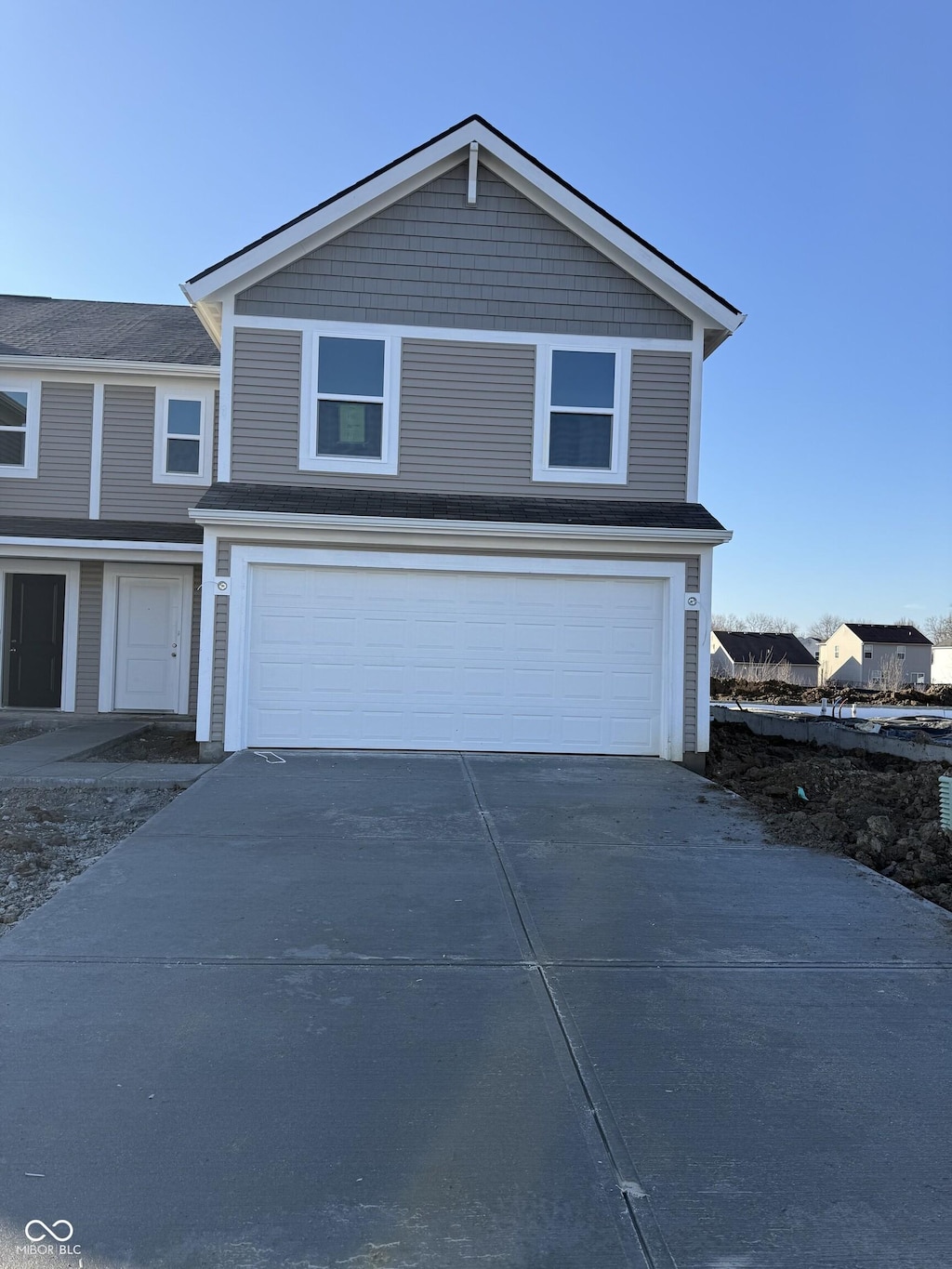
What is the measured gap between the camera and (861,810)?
24.4ft

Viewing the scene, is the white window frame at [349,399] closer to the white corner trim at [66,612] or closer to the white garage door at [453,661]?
the white garage door at [453,661]

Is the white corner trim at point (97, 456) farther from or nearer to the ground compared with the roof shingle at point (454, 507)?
farther from the ground

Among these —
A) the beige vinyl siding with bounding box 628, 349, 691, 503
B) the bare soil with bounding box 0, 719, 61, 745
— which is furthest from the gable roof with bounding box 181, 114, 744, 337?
the bare soil with bounding box 0, 719, 61, 745

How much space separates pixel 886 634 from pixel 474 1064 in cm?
6533

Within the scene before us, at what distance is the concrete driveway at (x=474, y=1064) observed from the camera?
2.52 metres

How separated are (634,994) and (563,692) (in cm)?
666

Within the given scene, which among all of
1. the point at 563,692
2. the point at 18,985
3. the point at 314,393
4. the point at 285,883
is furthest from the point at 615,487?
the point at 18,985

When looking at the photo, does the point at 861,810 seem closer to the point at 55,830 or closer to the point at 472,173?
the point at 55,830

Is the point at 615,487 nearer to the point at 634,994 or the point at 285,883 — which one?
the point at 285,883

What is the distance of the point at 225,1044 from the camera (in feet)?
11.4

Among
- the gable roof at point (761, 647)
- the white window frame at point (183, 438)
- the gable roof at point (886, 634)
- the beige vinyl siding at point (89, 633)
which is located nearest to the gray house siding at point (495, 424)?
the white window frame at point (183, 438)

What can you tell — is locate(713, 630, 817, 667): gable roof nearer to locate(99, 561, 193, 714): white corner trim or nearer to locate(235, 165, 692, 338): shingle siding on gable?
locate(99, 561, 193, 714): white corner trim

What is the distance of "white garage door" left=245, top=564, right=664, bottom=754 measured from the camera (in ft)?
34.1

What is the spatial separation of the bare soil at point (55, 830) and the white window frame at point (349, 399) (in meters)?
4.22
